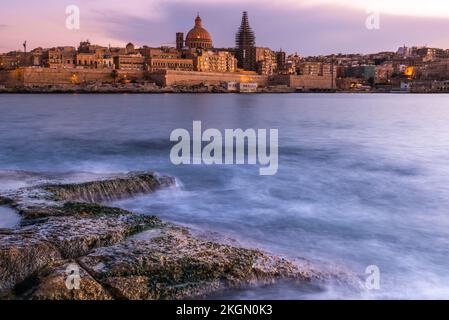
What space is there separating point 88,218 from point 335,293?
209cm

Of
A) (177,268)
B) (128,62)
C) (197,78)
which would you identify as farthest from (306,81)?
(177,268)

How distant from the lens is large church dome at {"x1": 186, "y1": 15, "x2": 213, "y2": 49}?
70.9 metres

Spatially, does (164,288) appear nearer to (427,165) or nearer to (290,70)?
(427,165)

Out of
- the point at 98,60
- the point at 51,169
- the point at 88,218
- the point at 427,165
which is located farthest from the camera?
the point at 98,60

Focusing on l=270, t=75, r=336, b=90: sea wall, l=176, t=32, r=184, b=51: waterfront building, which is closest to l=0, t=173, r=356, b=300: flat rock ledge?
l=270, t=75, r=336, b=90: sea wall

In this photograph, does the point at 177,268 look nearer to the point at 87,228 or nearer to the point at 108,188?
the point at 87,228

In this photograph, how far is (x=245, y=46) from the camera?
235ft

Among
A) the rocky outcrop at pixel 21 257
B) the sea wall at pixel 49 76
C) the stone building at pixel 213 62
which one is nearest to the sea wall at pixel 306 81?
the stone building at pixel 213 62

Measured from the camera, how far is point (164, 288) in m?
3.18

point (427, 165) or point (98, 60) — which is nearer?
point (427, 165)

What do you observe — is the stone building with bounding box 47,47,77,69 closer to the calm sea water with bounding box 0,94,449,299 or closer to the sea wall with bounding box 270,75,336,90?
the sea wall with bounding box 270,75,336,90

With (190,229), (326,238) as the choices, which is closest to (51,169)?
(190,229)

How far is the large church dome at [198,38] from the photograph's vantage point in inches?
2790

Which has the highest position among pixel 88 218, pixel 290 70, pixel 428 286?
pixel 290 70
